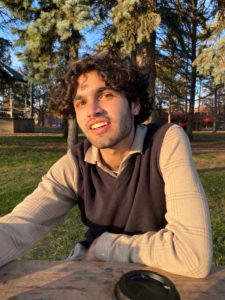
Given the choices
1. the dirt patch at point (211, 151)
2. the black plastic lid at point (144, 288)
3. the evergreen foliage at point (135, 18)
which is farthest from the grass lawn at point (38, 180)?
the evergreen foliage at point (135, 18)

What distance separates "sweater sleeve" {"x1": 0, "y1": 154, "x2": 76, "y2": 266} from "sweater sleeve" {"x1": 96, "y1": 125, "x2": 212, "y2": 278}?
413 millimetres

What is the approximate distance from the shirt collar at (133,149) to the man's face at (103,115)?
6 centimetres

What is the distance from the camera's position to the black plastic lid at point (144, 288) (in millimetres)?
755

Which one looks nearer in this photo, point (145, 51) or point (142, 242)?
point (142, 242)

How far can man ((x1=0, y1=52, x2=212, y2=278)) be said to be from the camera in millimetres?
1202

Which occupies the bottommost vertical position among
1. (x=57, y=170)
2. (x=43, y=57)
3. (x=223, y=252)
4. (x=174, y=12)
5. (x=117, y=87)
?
(x=223, y=252)

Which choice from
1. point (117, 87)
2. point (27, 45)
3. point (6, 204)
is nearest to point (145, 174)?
point (117, 87)

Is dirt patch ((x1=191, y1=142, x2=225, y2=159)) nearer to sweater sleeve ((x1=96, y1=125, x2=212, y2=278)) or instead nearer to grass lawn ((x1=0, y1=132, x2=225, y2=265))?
grass lawn ((x1=0, y1=132, x2=225, y2=265))

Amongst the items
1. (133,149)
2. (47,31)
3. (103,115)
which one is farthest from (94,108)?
(47,31)

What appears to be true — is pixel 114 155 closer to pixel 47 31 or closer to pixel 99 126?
pixel 99 126

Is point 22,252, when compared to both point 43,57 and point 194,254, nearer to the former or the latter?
point 194,254

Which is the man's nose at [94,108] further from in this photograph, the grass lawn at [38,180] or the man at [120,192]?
the grass lawn at [38,180]

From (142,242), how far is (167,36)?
31.5ft

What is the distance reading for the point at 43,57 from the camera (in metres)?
8.55
